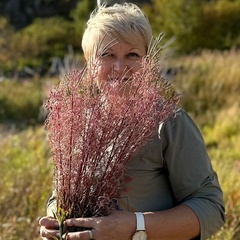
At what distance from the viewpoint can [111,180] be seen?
215 cm

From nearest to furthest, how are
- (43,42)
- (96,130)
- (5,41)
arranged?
1. (96,130)
2. (5,41)
3. (43,42)

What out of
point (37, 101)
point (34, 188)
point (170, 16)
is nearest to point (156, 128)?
point (34, 188)

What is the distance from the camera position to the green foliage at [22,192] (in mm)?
4500

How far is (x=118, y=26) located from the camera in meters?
2.41

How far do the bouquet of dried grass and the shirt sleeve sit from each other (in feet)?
0.47

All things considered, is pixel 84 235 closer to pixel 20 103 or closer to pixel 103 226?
pixel 103 226

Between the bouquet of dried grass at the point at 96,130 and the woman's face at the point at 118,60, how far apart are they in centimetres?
17

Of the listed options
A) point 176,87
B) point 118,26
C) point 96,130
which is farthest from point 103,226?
point 176,87

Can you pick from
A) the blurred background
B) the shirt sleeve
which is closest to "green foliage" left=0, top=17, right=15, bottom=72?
the blurred background

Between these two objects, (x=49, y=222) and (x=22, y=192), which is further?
(x=22, y=192)

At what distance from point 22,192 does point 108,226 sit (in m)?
3.20

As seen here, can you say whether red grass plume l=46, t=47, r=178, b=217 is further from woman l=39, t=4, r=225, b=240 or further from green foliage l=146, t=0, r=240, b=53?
green foliage l=146, t=0, r=240, b=53

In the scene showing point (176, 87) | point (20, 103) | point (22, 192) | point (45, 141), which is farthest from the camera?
point (20, 103)

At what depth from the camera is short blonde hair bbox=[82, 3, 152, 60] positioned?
242cm
